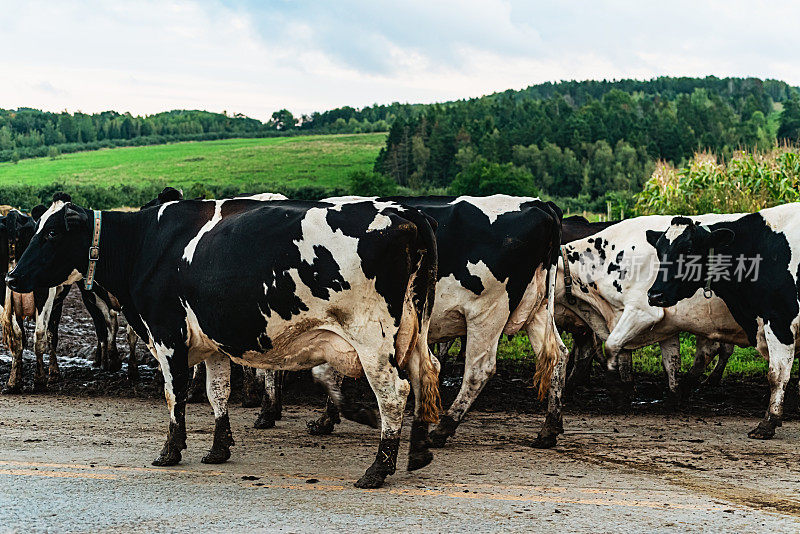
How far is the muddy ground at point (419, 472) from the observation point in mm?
5875

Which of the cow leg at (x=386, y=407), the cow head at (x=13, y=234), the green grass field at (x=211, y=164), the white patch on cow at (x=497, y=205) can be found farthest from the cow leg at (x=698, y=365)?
the green grass field at (x=211, y=164)

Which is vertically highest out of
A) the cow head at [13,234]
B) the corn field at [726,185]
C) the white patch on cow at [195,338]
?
the corn field at [726,185]

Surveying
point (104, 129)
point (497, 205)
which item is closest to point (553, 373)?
point (497, 205)

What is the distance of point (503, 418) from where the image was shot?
34.8 feet

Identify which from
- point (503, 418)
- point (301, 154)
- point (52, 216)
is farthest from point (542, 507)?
point (301, 154)

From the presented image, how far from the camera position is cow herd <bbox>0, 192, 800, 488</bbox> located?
710cm

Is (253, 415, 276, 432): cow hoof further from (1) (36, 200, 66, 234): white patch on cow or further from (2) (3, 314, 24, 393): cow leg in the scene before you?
(2) (3, 314, 24, 393): cow leg

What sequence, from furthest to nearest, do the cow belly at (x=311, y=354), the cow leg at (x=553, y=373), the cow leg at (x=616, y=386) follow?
the cow leg at (x=616, y=386) < the cow leg at (x=553, y=373) < the cow belly at (x=311, y=354)

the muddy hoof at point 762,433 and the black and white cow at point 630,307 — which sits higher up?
the black and white cow at point 630,307

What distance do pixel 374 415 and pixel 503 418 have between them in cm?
263

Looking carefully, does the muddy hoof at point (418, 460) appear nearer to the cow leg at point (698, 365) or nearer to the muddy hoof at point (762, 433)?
the muddy hoof at point (762, 433)

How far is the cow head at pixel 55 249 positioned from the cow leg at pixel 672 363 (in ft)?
24.8

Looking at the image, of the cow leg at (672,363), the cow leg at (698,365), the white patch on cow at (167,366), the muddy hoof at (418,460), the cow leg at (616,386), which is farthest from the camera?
the cow leg at (698,365)

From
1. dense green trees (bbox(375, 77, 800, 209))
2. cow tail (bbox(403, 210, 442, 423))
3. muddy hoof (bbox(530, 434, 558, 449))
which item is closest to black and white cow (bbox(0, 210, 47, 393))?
cow tail (bbox(403, 210, 442, 423))
